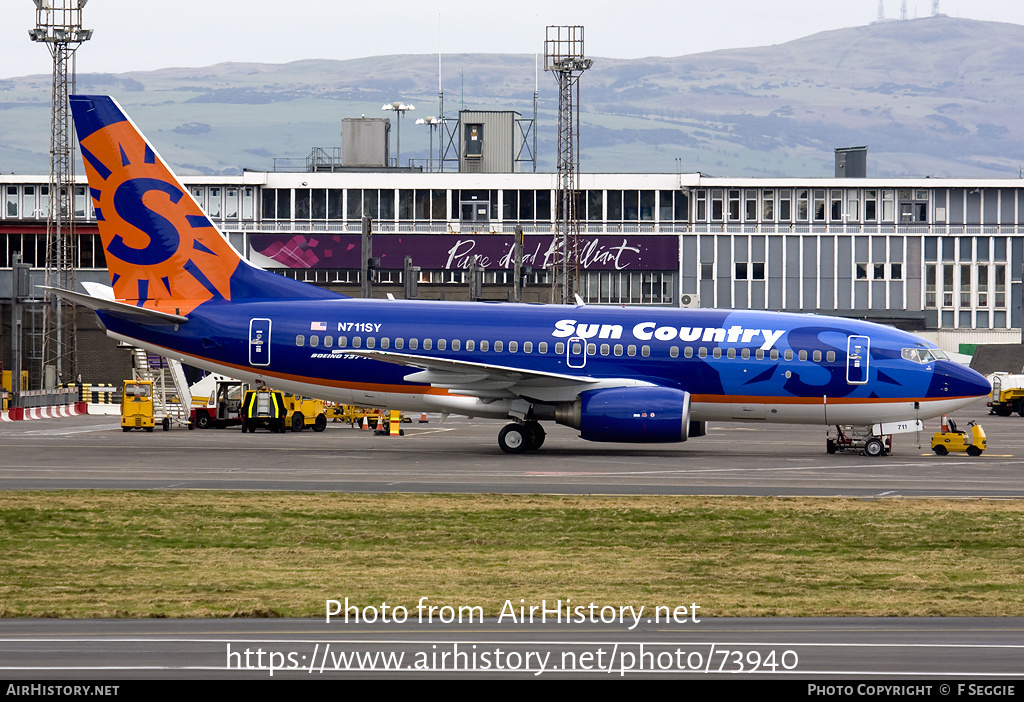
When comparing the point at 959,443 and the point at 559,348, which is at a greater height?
the point at 559,348

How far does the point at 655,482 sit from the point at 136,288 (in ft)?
57.9

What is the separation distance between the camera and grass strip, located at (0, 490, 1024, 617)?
14.9 metres

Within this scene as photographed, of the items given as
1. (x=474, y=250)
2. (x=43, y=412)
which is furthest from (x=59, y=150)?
(x=474, y=250)

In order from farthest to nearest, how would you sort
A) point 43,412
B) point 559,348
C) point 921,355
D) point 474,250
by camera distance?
point 474,250, point 43,412, point 921,355, point 559,348

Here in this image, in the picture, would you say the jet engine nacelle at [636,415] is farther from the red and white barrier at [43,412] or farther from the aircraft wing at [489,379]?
the red and white barrier at [43,412]

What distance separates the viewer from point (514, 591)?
15.3 metres

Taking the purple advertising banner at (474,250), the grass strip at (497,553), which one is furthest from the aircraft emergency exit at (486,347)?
the purple advertising banner at (474,250)

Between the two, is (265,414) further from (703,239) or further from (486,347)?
(703,239)

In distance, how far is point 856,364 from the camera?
34906 millimetres

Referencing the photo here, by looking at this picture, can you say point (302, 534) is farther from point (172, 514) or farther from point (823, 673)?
point (823, 673)

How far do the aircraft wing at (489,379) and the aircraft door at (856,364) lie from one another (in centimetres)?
590

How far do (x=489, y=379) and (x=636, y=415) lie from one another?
413cm
